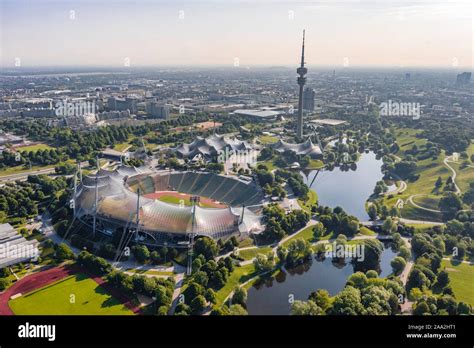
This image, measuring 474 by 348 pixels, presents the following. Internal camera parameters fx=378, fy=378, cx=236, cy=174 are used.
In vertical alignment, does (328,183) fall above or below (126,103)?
below

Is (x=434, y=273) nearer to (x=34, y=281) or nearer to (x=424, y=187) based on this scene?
(x=424, y=187)

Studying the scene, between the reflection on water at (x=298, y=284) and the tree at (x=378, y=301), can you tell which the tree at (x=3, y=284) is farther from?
the tree at (x=378, y=301)

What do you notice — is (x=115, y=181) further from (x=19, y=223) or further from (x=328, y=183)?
(x=328, y=183)

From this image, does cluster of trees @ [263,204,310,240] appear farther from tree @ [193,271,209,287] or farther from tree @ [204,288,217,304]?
tree @ [204,288,217,304]

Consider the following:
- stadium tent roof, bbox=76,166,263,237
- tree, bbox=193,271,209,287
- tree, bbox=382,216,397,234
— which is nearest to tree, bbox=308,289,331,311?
tree, bbox=193,271,209,287

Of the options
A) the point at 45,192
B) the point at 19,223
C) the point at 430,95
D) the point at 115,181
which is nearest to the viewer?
the point at 19,223

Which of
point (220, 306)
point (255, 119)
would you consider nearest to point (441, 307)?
point (220, 306)
